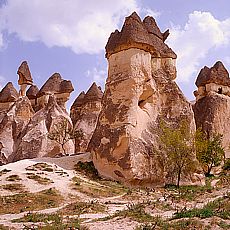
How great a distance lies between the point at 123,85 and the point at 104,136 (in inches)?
109

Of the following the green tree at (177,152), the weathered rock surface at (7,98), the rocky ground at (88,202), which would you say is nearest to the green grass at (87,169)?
the rocky ground at (88,202)

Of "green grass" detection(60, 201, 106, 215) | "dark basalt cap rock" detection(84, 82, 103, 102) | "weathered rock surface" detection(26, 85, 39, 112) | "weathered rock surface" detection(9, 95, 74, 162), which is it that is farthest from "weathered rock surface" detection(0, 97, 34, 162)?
"green grass" detection(60, 201, 106, 215)

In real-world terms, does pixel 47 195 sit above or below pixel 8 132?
below

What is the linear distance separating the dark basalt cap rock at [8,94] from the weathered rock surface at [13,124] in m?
2.51

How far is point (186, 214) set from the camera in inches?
349

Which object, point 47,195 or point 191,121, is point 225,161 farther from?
point 47,195

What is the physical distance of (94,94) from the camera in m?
35.4

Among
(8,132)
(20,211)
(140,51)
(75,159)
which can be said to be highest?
(140,51)

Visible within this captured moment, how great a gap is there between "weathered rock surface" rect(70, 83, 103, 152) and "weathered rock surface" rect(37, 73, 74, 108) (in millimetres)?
1680

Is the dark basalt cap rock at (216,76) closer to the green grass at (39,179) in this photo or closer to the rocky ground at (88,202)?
the rocky ground at (88,202)

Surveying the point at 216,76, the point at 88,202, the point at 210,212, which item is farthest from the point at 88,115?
the point at 210,212

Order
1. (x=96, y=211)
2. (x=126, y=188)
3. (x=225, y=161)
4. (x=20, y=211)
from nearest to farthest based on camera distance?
(x=96, y=211), (x=20, y=211), (x=126, y=188), (x=225, y=161)

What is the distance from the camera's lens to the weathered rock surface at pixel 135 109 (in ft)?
66.7

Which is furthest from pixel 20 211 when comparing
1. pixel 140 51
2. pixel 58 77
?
pixel 58 77
